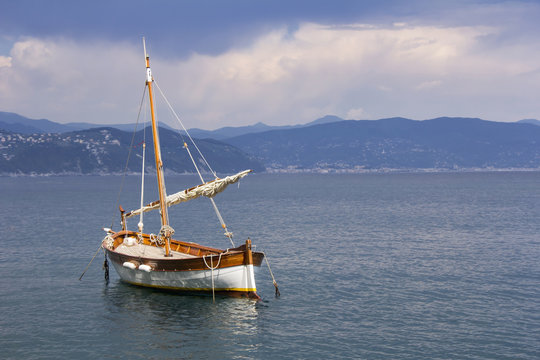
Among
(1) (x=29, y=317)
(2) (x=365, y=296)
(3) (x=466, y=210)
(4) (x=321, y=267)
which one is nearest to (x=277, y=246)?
(4) (x=321, y=267)

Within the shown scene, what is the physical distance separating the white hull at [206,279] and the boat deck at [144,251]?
3503 mm

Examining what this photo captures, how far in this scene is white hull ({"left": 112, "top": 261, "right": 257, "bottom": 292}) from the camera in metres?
35.0

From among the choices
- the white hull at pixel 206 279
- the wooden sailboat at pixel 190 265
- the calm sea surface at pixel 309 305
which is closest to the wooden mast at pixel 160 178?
the wooden sailboat at pixel 190 265

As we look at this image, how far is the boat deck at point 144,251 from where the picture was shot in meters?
41.3

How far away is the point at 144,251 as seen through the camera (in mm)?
41000

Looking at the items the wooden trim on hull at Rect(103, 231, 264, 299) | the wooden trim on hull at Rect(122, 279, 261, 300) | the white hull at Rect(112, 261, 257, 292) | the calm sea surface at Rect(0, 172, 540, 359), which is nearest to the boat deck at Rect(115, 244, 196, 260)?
the wooden trim on hull at Rect(103, 231, 264, 299)

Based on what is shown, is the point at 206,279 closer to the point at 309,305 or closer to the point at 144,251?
the point at 309,305

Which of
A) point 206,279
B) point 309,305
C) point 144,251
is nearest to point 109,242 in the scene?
point 144,251

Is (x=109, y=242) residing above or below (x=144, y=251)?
above

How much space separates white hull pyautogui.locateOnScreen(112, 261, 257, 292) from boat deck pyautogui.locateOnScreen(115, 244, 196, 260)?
11.5ft

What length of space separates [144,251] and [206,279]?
8.09m

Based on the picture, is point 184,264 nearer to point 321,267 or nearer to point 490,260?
point 321,267

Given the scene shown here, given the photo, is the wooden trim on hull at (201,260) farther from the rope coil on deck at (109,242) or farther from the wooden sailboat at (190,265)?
the rope coil on deck at (109,242)

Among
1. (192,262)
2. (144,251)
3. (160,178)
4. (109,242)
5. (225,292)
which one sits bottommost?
(225,292)
